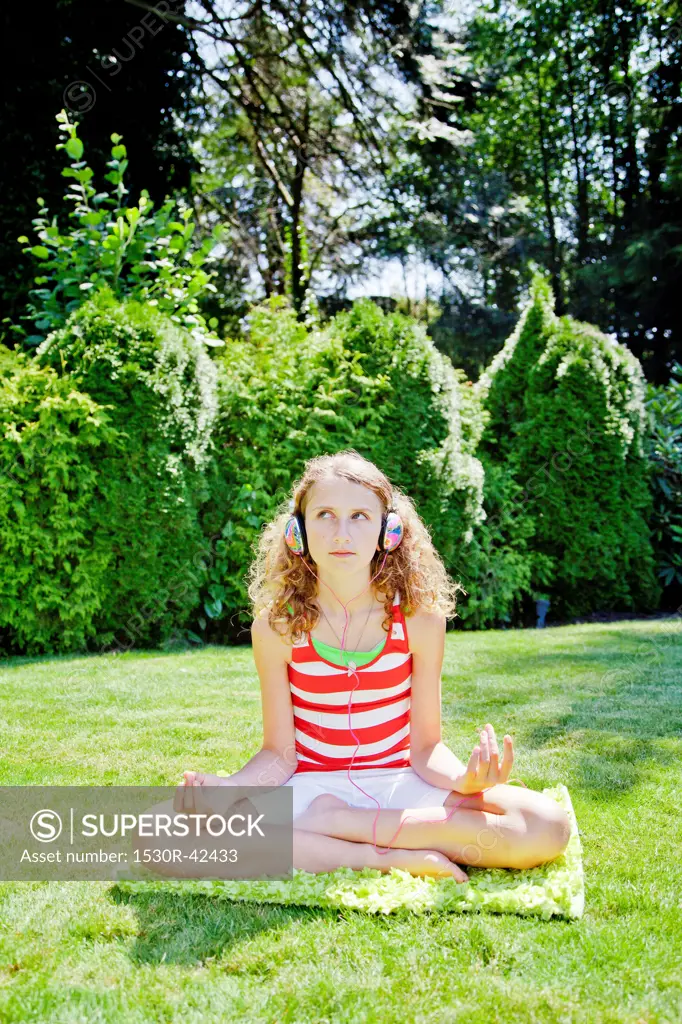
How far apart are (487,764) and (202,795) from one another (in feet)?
2.27

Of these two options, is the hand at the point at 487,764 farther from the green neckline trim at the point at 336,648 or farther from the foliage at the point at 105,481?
the foliage at the point at 105,481

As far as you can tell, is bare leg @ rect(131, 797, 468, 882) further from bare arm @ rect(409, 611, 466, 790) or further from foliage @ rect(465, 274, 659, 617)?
foliage @ rect(465, 274, 659, 617)

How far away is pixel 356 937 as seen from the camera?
2.02 m

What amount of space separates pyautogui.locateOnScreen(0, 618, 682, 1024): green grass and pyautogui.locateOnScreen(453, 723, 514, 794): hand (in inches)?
12.2

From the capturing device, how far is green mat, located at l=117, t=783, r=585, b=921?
215 cm

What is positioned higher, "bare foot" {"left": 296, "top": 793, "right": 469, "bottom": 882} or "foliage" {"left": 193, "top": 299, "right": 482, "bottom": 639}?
"foliage" {"left": 193, "top": 299, "right": 482, "bottom": 639}

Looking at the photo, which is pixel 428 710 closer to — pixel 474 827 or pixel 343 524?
pixel 474 827

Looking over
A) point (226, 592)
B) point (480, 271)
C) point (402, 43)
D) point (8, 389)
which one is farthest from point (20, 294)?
point (480, 271)

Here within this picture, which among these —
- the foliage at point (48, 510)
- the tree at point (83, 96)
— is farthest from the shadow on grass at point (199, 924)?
the tree at point (83, 96)

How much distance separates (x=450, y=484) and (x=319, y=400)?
112cm

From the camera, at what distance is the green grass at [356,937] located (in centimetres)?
173

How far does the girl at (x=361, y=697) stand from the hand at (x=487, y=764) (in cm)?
9

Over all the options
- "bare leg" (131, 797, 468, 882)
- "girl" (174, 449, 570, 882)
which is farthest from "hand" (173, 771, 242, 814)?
"bare leg" (131, 797, 468, 882)

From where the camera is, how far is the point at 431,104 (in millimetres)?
12016
